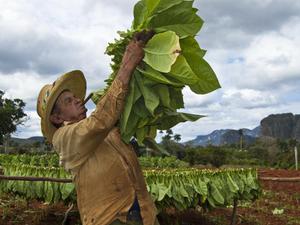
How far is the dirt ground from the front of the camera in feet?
25.3

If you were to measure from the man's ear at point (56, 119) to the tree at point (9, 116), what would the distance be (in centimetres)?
3983

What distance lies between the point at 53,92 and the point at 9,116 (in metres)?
42.1

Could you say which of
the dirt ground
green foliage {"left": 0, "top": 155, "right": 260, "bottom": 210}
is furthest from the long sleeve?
the dirt ground

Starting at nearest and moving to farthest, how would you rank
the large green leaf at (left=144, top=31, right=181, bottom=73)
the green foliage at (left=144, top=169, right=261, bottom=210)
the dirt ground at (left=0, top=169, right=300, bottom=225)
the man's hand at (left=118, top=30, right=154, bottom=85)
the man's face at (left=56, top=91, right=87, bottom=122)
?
the large green leaf at (left=144, top=31, right=181, bottom=73) → the man's hand at (left=118, top=30, right=154, bottom=85) → the man's face at (left=56, top=91, right=87, bottom=122) → the green foliage at (left=144, top=169, right=261, bottom=210) → the dirt ground at (left=0, top=169, right=300, bottom=225)

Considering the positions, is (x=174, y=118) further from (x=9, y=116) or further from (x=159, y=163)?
(x=9, y=116)

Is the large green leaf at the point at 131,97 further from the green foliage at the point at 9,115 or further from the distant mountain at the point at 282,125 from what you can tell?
the distant mountain at the point at 282,125

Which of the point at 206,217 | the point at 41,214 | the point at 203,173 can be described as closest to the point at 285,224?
the point at 206,217

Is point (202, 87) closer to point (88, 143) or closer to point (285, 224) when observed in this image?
point (88, 143)

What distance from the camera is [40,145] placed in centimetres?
4866

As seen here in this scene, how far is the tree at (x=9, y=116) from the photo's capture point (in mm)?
42303

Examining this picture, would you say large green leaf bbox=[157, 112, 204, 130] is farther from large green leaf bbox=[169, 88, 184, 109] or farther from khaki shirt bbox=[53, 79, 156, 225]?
khaki shirt bbox=[53, 79, 156, 225]

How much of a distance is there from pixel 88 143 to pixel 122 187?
271 mm

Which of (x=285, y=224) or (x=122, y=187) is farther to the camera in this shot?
(x=285, y=224)

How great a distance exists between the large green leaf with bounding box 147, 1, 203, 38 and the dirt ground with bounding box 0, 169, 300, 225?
5266 mm
